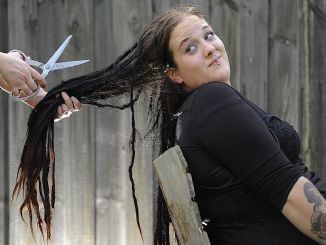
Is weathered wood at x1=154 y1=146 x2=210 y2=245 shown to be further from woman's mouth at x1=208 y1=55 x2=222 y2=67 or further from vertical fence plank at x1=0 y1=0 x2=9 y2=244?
vertical fence plank at x1=0 y1=0 x2=9 y2=244

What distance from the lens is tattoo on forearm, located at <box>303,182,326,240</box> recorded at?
6.02ft

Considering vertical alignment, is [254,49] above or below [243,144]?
above

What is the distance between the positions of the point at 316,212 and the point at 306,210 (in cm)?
3

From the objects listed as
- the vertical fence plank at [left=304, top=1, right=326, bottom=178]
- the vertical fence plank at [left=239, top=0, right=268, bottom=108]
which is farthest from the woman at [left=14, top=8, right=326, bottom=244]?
the vertical fence plank at [left=304, top=1, right=326, bottom=178]

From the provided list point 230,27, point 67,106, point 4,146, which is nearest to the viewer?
point 67,106

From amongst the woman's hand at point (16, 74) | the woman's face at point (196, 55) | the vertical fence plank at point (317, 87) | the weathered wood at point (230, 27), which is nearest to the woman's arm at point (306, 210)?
the woman's face at point (196, 55)

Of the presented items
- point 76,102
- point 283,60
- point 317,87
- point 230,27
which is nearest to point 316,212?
point 76,102

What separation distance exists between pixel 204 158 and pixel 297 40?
6.93ft

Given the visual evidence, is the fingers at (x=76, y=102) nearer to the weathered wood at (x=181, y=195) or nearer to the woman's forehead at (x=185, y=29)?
the woman's forehead at (x=185, y=29)

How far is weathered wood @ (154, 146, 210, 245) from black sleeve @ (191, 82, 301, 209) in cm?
10

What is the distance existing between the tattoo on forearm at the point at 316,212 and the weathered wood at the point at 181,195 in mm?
323

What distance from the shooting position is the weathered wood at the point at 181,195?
193cm

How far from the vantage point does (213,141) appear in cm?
191

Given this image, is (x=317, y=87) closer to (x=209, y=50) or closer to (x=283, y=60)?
(x=283, y=60)
